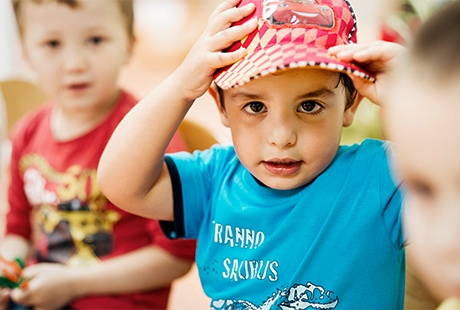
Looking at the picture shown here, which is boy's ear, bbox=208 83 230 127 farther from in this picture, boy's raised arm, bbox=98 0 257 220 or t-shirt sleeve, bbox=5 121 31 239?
t-shirt sleeve, bbox=5 121 31 239

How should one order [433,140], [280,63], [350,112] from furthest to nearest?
1. [350,112]
2. [280,63]
3. [433,140]

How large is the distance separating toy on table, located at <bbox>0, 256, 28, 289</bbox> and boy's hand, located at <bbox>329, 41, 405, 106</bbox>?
0.71 metres

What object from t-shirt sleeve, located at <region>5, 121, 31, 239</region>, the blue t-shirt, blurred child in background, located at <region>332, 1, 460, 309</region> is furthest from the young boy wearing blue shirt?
t-shirt sleeve, located at <region>5, 121, 31, 239</region>

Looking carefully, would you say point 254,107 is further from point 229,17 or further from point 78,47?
point 78,47

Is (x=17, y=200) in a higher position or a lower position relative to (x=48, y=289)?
higher

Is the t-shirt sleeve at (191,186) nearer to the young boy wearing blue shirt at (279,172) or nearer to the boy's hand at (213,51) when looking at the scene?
the young boy wearing blue shirt at (279,172)

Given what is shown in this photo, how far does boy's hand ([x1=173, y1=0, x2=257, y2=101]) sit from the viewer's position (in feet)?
2.27

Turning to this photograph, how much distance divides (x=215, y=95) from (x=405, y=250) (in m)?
0.32

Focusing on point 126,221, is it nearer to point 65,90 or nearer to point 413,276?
point 65,90

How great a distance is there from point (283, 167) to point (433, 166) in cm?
33

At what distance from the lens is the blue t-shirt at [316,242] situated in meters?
0.72

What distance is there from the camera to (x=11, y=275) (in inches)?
42.7

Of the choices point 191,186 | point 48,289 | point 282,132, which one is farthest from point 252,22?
point 48,289

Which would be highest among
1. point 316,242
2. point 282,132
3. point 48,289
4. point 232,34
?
point 232,34
